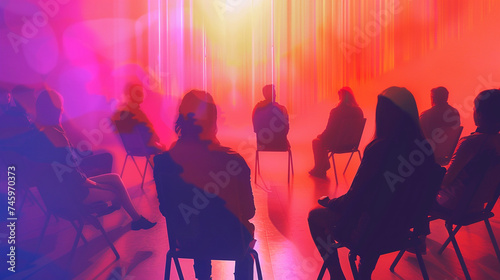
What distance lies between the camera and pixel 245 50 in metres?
11.4

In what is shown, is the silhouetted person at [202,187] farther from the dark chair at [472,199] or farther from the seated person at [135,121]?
the seated person at [135,121]

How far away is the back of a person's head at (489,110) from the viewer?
2193 mm

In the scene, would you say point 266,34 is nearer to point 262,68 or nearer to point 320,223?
point 262,68

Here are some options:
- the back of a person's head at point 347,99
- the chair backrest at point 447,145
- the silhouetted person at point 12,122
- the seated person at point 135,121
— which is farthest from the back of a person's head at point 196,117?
the back of a person's head at point 347,99

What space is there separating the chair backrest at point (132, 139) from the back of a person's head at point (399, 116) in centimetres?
327

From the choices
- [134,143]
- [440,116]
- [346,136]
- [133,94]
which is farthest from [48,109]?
[440,116]

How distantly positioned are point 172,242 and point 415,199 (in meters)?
1.11

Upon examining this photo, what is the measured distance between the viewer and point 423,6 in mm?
7758

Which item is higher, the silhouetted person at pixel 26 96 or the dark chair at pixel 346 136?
the silhouetted person at pixel 26 96

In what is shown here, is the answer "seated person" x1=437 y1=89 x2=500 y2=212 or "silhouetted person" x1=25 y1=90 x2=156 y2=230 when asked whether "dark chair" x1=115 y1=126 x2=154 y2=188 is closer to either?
"silhouetted person" x1=25 y1=90 x2=156 y2=230

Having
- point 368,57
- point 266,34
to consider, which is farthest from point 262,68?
point 368,57

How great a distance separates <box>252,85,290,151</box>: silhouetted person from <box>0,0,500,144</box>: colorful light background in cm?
292

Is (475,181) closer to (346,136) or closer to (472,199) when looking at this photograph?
(472,199)

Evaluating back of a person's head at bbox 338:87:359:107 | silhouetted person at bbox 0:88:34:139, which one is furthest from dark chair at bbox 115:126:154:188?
back of a person's head at bbox 338:87:359:107
